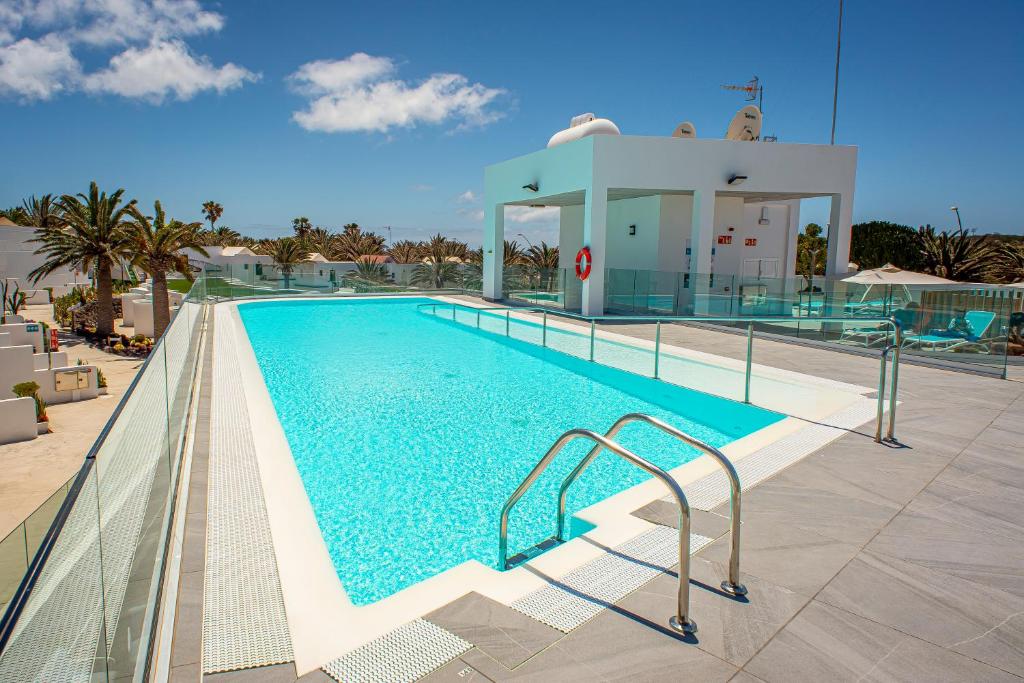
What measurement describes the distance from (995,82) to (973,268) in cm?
1372

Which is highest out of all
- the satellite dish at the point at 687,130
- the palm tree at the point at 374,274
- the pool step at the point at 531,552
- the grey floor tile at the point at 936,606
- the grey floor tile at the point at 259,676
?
the satellite dish at the point at 687,130

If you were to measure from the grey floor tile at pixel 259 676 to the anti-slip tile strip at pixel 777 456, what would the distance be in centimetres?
234

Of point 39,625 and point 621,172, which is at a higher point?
point 621,172

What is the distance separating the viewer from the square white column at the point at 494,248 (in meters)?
22.7

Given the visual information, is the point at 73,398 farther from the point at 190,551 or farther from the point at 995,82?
the point at 995,82

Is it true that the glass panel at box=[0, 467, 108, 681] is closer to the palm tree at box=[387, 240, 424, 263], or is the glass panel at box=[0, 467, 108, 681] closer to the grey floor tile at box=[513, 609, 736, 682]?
the grey floor tile at box=[513, 609, 736, 682]

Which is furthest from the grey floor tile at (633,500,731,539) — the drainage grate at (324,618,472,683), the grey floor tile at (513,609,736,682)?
the drainage grate at (324,618,472,683)

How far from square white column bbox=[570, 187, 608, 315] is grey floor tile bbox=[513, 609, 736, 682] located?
14.8m

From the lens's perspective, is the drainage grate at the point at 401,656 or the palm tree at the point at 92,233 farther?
the palm tree at the point at 92,233

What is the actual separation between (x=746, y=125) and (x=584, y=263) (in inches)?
263

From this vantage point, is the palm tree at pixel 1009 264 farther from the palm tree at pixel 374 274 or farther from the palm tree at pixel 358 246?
the palm tree at pixel 358 246

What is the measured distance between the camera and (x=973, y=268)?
22.1 m

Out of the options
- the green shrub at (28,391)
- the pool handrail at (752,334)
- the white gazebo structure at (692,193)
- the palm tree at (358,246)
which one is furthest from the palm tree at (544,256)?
the palm tree at (358,246)

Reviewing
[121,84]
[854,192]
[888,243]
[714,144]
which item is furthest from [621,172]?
[121,84]
